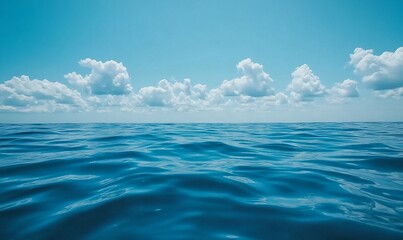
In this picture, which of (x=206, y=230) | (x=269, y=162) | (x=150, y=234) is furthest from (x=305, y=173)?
(x=150, y=234)

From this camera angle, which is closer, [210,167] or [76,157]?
[210,167]

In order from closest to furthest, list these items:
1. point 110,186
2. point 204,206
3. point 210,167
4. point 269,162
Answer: point 204,206, point 110,186, point 210,167, point 269,162

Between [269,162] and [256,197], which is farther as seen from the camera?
[269,162]

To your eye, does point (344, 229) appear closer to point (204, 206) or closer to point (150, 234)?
point (204, 206)

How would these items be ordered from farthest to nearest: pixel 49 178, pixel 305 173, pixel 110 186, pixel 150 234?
pixel 305 173 → pixel 49 178 → pixel 110 186 → pixel 150 234

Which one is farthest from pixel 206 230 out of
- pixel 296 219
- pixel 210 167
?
pixel 210 167

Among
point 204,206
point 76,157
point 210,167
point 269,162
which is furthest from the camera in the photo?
point 76,157

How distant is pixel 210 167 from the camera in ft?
18.5

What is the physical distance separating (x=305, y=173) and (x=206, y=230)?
375 cm

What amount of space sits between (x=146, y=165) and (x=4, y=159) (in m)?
4.95

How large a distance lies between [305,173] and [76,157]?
24.4 feet

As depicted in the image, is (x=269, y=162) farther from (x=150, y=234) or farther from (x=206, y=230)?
(x=150, y=234)

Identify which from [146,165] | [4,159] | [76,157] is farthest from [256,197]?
[4,159]

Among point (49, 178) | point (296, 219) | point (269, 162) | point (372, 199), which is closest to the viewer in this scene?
point (296, 219)
